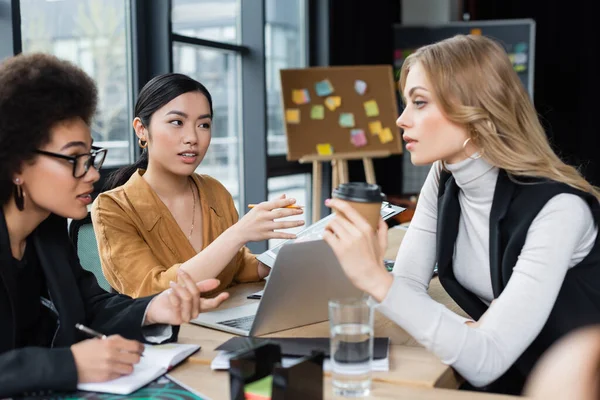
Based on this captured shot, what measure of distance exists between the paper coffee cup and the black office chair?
915mm

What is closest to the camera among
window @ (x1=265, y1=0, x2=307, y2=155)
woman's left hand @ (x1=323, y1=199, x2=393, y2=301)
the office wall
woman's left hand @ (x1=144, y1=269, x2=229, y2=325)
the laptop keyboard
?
woman's left hand @ (x1=323, y1=199, x2=393, y2=301)

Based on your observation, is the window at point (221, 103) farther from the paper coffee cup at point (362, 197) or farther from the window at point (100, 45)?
the paper coffee cup at point (362, 197)

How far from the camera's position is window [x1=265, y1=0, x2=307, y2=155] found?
4910 mm

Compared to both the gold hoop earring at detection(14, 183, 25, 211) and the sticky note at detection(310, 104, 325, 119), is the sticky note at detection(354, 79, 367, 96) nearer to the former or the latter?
the sticky note at detection(310, 104, 325, 119)

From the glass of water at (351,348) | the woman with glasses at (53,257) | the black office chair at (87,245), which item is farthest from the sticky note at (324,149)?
the glass of water at (351,348)

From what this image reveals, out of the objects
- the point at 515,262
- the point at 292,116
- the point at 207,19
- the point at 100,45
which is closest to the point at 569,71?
the point at 292,116

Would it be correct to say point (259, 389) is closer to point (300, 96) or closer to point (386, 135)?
point (300, 96)

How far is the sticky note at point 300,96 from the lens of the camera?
4.41 metres

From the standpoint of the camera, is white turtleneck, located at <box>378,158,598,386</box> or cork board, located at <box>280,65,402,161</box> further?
cork board, located at <box>280,65,402,161</box>

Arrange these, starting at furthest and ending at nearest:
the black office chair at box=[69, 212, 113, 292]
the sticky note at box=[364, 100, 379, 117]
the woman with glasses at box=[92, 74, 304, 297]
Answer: the sticky note at box=[364, 100, 379, 117] < the black office chair at box=[69, 212, 113, 292] < the woman with glasses at box=[92, 74, 304, 297]

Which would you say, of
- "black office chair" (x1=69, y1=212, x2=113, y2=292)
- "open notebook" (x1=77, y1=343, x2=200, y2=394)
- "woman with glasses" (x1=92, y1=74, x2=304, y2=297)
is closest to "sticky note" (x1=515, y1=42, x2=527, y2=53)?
"woman with glasses" (x1=92, y1=74, x2=304, y2=297)

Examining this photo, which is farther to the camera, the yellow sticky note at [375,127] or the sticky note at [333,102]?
the yellow sticky note at [375,127]

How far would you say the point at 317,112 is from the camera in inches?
176

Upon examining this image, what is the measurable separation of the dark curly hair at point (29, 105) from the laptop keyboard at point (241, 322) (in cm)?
53
